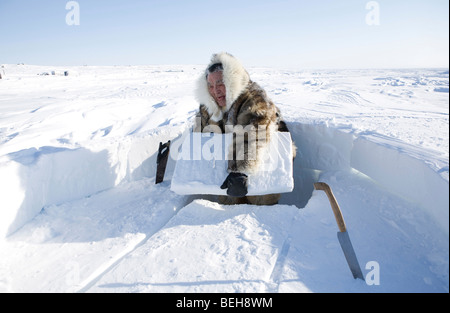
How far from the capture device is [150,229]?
1994mm

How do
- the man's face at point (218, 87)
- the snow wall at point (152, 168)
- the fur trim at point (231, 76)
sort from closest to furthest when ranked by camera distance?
the snow wall at point (152, 168) → the fur trim at point (231, 76) → the man's face at point (218, 87)

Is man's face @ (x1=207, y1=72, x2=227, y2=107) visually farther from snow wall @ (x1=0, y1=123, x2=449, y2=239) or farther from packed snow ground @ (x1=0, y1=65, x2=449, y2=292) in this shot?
packed snow ground @ (x1=0, y1=65, x2=449, y2=292)

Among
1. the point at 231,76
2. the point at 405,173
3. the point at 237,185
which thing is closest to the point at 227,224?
the point at 237,185

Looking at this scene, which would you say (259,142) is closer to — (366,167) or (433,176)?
(366,167)

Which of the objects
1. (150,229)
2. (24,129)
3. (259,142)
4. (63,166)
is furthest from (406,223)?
(24,129)

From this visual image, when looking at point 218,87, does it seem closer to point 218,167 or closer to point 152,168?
point 218,167

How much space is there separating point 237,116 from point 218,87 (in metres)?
0.41

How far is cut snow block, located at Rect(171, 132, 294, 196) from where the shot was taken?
7.34 ft

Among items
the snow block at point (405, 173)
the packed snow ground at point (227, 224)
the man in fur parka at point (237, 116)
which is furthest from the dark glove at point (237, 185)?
the snow block at point (405, 173)

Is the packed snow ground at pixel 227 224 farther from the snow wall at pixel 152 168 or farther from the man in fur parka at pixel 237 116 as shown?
the man in fur parka at pixel 237 116

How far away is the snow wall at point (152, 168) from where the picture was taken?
173 cm
